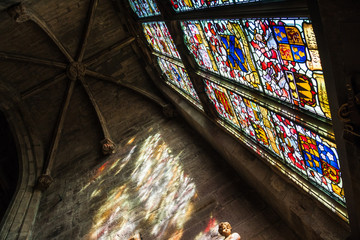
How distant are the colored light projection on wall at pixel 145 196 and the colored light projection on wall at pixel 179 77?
4.41ft

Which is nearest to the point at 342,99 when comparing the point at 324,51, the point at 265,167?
the point at 324,51

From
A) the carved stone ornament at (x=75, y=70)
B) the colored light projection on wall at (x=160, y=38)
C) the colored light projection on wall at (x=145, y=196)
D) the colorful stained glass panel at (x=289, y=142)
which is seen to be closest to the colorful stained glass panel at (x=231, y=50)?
the colorful stained glass panel at (x=289, y=142)

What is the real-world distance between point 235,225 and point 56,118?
263 inches

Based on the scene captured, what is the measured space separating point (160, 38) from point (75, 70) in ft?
11.9

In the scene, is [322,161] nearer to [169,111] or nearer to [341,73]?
[341,73]

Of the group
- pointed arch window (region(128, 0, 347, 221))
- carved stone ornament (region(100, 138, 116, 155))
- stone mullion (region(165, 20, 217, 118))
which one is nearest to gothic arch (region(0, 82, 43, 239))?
carved stone ornament (region(100, 138, 116, 155))

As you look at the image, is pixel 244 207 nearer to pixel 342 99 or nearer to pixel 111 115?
pixel 342 99

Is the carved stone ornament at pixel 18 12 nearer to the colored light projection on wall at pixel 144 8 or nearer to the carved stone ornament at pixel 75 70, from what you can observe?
the carved stone ornament at pixel 75 70

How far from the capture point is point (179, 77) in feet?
23.0

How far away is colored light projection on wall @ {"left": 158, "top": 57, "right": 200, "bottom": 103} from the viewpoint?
20.9 feet

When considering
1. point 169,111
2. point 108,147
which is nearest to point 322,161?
point 169,111

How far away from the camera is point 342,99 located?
6.09ft

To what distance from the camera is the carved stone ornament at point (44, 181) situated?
7.30 meters

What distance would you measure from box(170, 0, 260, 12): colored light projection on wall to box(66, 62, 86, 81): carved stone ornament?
524cm
